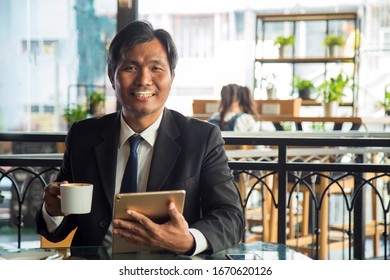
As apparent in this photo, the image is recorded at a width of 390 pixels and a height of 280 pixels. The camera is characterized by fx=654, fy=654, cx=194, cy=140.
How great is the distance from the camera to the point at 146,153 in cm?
142

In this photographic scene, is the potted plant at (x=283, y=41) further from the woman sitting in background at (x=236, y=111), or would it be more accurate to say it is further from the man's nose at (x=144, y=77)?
the man's nose at (x=144, y=77)

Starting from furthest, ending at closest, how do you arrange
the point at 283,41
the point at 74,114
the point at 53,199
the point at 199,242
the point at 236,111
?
the point at 283,41 → the point at 74,114 → the point at 236,111 → the point at 53,199 → the point at 199,242

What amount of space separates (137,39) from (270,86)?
3511 millimetres

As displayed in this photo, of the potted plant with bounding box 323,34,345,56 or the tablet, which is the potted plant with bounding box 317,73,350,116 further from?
the tablet

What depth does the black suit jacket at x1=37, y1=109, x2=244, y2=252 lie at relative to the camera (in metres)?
1.38

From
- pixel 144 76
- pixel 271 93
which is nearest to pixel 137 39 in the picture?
pixel 144 76

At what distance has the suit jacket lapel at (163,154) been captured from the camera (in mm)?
1389

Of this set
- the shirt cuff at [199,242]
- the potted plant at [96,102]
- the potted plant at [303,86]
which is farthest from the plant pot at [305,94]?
the shirt cuff at [199,242]

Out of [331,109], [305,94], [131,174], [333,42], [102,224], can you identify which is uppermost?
[333,42]

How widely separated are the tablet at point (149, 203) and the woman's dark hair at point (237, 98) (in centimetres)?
241

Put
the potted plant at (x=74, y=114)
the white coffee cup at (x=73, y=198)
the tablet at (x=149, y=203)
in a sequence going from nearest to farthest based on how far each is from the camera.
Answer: the tablet at (x=149, y=203) → the white coffee cup at (x=73, y=198) → the potted plant at (x=74, y=114)

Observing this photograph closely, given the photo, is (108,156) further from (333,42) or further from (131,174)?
(333,42)

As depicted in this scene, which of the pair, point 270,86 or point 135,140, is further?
point 270,86

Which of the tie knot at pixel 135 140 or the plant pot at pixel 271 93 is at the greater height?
the plant pot at pixel 271 93
